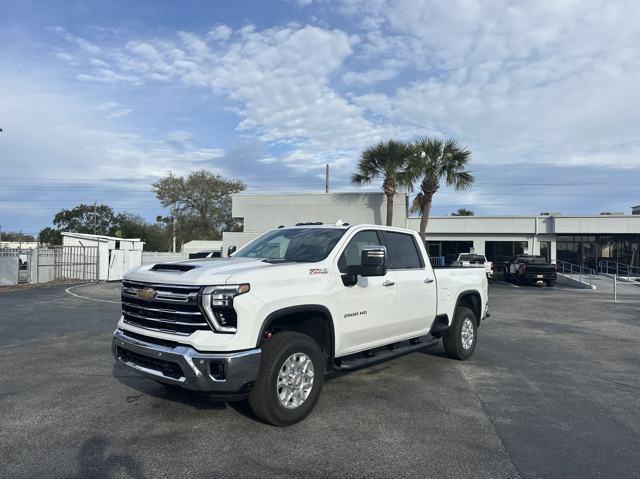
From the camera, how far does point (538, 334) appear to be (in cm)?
1045

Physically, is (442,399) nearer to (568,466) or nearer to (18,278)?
(568,466)

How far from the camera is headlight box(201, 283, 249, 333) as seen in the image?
4289mm

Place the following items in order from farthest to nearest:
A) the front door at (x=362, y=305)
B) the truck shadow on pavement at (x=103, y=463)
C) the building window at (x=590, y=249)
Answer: the building window at (x=590, y=249) < the front door at (x=362, y=305) < the truck shadow on pavement at (x=103, y=463)

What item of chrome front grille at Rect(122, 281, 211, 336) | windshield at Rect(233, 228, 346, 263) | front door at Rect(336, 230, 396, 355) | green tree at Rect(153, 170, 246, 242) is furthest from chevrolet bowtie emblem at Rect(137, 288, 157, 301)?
green tree at Rect(153, 170, 246, 242)

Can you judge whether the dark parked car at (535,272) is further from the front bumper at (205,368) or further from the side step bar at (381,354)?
the front bumper at (205,368)

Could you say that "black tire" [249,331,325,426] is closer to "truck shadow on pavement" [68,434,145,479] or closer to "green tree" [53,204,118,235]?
"truck shadow on pavement" [68,434,145,479]

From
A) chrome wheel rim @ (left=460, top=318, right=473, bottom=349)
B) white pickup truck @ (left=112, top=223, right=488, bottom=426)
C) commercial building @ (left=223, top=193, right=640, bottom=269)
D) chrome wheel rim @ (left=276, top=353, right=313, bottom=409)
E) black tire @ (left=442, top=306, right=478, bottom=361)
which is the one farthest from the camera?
commercial building @ (left=223, top=193, right=640, bottom=269)

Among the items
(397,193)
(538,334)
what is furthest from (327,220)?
(538,334)

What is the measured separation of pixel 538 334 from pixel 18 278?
21.7 meters

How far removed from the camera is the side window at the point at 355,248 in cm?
550

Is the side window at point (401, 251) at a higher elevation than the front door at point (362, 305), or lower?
higher

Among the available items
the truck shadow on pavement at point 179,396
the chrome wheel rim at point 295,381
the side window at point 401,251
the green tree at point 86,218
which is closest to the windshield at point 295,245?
the side window at point 401,251

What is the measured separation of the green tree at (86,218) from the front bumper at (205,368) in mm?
68498

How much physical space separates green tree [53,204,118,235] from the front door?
68.0 metres
